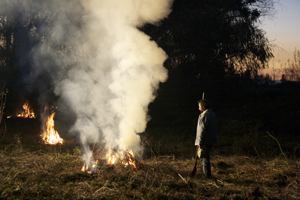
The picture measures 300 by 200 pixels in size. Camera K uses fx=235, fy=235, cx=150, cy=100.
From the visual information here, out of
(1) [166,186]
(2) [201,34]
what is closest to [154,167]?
(1) [166,186]

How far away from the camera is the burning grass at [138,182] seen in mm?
4439

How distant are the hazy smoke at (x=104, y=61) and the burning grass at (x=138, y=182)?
103cm

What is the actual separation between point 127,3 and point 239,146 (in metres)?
6.62

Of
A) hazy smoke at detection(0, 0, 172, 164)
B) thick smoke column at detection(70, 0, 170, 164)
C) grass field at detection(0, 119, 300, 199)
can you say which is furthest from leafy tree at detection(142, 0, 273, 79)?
grass field at detection(0, 119, 300, 199)

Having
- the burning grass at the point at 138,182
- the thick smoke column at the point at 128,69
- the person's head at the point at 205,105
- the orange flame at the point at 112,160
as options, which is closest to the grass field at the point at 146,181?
the burning grass at the point at 138,182

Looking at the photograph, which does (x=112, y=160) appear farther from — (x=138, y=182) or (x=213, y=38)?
(x=213, y=38)

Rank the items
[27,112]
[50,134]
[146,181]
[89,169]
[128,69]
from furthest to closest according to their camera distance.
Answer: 1. [27,112]
2. [50,134]
3. [128,69]
4. [89,169]
5. [146,181]

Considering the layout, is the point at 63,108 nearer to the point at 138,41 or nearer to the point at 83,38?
the point at 83,38

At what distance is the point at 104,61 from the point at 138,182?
5628mm

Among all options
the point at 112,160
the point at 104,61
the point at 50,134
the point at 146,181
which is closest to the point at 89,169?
the point at 112,160

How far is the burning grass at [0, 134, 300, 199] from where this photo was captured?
14.6 feet

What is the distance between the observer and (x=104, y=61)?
930 centimetres

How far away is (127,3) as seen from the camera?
731 centimetres

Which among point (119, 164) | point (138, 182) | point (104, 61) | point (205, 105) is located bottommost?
point (138, 182)
